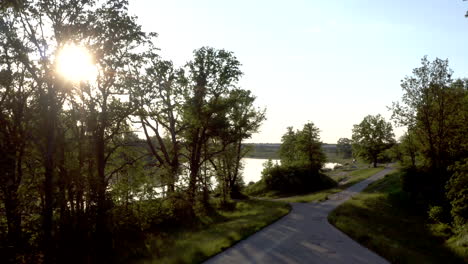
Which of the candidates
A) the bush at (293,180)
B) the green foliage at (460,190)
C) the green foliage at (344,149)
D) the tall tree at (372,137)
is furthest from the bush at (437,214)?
the green foliage at (344,149)

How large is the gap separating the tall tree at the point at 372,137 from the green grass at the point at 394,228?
3695cm

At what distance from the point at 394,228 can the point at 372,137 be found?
184 feet

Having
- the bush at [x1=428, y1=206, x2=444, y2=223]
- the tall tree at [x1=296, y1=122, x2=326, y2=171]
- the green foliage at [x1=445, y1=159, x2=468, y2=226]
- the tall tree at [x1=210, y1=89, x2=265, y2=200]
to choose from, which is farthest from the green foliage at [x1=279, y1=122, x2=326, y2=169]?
the green foliage at [x1=445, y1=159, x2=468, y2=226]

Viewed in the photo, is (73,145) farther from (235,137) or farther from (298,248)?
(235,137)

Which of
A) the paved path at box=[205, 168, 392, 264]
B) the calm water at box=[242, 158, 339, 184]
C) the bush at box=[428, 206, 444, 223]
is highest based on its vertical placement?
the calm water at box=[242, 158, 339, 184]

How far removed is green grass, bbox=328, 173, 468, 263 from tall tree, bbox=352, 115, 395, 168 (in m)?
37.0

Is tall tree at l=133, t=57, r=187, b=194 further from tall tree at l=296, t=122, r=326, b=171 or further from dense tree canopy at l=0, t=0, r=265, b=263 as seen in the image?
tall tree at l=296, t=122, r=326, b=171

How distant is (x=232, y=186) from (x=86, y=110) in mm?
28807

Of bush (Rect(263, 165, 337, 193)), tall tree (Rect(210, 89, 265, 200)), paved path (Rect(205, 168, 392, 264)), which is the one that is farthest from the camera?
bush (Rect(263, 165, 337, 193))

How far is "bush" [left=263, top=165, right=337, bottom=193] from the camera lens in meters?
54.5

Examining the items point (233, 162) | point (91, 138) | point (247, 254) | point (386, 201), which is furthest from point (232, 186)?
point (247, 254)

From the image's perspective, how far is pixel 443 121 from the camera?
32562 mm

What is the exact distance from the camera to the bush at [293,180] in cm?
5447

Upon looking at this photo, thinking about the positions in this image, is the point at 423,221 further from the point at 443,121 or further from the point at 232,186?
the point at 232,186
